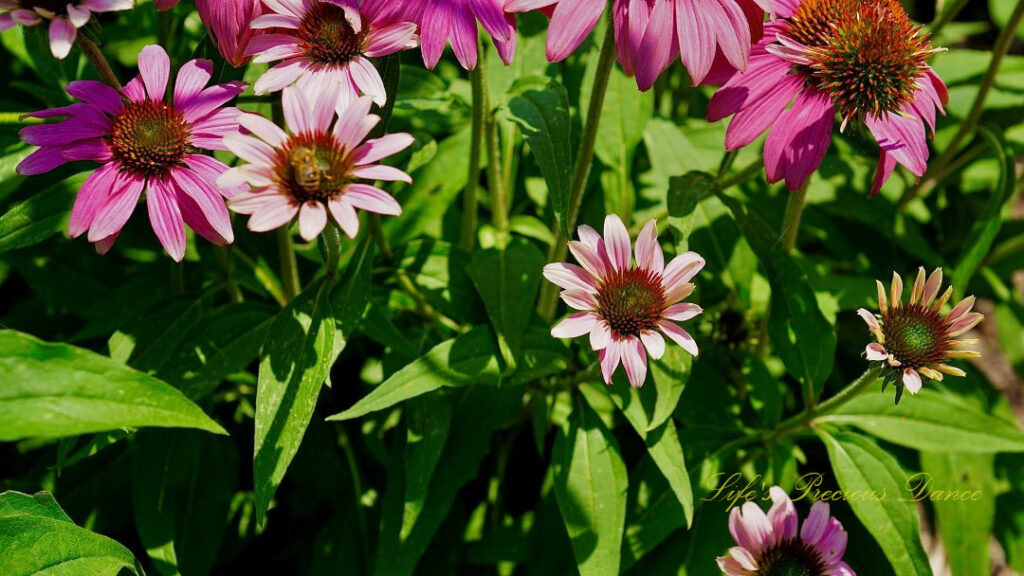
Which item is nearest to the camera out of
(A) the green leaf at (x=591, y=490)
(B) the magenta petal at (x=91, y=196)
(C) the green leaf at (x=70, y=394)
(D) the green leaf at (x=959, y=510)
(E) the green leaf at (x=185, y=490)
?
(C) the green leaf at (x=70, y=394)

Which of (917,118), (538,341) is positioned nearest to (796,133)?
(917,118)

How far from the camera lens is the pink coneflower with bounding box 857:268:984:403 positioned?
115 centimetres

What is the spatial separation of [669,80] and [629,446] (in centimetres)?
96

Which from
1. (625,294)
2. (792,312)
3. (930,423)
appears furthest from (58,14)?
(930,423)

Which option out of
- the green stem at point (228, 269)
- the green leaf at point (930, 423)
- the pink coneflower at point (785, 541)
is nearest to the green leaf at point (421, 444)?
the green stem at point (228, 269)

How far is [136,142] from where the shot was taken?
107 cm

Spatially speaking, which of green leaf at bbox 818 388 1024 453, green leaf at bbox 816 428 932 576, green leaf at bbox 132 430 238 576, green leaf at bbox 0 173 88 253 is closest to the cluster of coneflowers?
green leaf at bbox 0 173 88 253

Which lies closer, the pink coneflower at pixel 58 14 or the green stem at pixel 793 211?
the pink coneflower at pixel 58 14

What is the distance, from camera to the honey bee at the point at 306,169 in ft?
3.13

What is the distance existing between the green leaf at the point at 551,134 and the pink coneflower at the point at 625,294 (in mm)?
57

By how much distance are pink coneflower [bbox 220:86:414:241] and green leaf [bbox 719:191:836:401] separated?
0.65 m

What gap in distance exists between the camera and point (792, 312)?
140 centimetres

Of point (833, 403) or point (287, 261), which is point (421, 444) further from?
point (833, 403)

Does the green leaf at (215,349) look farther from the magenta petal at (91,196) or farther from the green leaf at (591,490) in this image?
the green leaf at (591,490)
